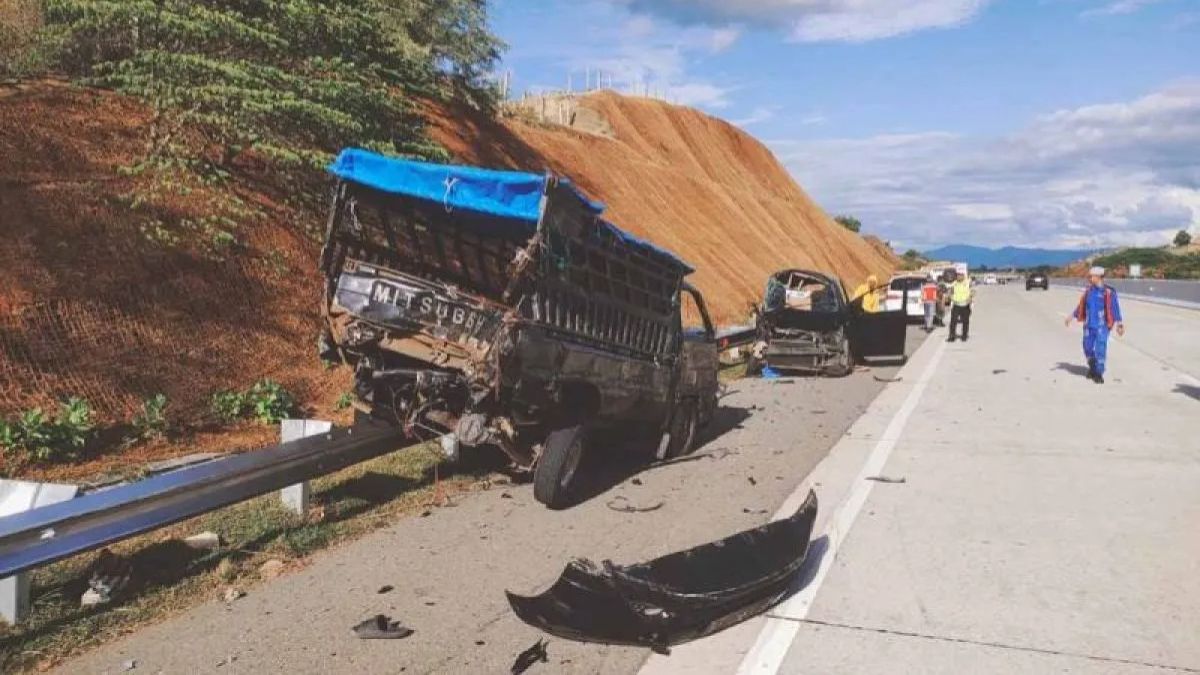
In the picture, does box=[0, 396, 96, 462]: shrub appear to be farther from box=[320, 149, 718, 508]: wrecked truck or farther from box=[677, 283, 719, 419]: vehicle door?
box=[677, 283, 719, 419]: vehicle door

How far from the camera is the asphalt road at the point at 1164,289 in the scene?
4269 centimetres

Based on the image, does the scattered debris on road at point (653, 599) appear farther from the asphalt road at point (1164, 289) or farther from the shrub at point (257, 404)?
the asphalt road at point (1164, 289)

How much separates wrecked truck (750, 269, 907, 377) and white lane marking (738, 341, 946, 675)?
522 cm

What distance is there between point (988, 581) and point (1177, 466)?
4.43m

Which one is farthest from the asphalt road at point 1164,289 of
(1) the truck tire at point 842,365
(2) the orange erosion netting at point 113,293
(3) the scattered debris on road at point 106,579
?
(3) the scattered debris on road at point 106,579

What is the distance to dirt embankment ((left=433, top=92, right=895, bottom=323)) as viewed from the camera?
3241 cm

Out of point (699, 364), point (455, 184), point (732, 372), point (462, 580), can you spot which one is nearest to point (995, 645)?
point (462, 580)

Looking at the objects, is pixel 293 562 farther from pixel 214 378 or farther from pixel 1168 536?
pixel 1168 536

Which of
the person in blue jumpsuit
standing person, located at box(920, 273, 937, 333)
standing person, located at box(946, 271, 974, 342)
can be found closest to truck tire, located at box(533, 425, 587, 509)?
the person in blue jumpsuit

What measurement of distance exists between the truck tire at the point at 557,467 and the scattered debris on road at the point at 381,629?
8.13 feet

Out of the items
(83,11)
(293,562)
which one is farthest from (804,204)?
(293,562)

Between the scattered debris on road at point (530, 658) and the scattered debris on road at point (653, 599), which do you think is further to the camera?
the scattered debris on road at point (653, 599)

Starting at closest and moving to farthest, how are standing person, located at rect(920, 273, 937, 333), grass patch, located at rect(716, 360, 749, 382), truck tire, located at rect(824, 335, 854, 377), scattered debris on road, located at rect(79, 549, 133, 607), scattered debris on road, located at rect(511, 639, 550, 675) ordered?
scattered debris on road, located at rect(511, 639, 550, 675) → scattered debris on road, located at rect(79, 549, 133, 607) → truck tire, located at rect(824, 335, 854, 377) → grass patch, located at rect(716, 360, 749, 382) → standing person, located at rect(920, 273, 937, 333)

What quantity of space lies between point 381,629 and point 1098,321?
14.2 metres
